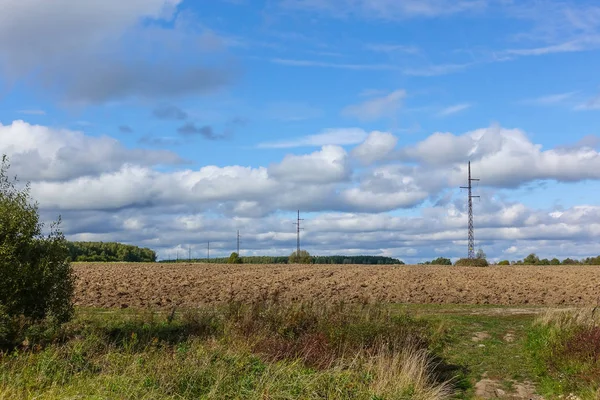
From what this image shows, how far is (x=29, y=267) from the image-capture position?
18047 millimetres

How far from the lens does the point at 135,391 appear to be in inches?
521

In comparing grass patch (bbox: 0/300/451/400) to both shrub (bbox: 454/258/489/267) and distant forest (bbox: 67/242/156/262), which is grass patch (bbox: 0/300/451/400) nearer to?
shrub (bbox: 454/258/489/267)

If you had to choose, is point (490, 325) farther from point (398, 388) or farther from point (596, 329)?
point (398, 388)

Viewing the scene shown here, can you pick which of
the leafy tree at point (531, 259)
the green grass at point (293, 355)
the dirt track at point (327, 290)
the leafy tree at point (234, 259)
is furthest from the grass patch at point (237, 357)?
the leafy tree at point (531, 259)

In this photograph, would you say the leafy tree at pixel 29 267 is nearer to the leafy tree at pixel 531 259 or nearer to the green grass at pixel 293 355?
the green grass at pixel 293 355

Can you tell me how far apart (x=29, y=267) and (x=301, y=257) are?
76937mm

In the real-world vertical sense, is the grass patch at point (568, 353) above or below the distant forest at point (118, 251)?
below

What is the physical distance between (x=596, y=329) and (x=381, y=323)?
23.0 feet

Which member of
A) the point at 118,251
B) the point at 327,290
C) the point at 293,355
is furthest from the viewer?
the point at 118,251

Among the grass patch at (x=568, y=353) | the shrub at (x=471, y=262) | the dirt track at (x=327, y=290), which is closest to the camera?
the grass patch at (x=568, y=353)

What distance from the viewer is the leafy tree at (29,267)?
17797 mm

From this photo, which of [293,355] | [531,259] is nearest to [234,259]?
[531,259]

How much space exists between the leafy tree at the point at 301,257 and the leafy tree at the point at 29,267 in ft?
246

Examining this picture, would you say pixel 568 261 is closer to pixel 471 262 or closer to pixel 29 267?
pixel 471 262
